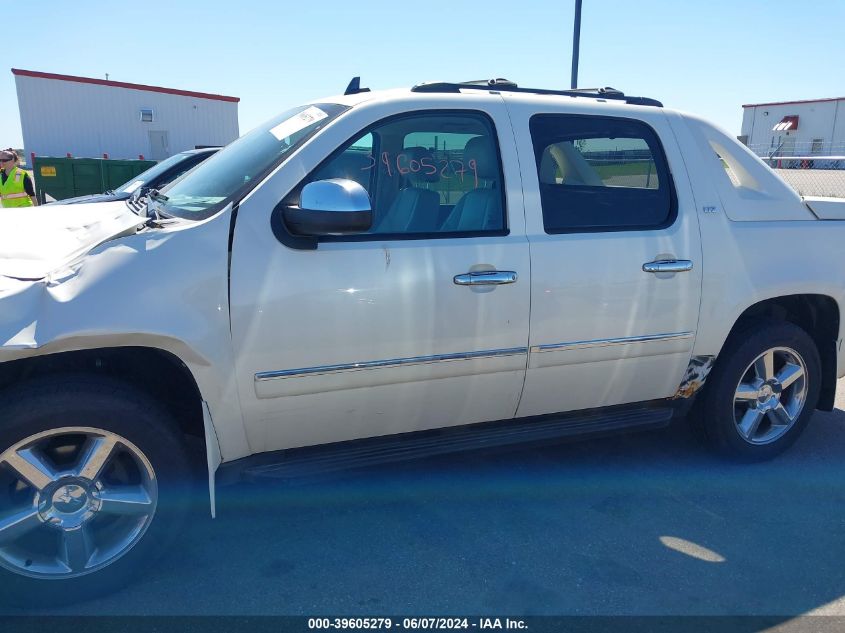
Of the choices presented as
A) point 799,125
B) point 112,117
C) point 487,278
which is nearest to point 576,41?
point 487,278

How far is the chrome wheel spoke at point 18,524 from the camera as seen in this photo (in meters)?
2.47

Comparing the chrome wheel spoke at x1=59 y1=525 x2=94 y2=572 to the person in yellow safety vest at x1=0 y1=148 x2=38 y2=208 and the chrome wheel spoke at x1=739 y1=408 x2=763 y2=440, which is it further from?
the person in yellow safety vest at x1=0 y1=148 x2=38 y2=208

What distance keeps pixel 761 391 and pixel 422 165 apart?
2362mm

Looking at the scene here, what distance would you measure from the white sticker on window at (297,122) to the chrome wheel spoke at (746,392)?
271 cm

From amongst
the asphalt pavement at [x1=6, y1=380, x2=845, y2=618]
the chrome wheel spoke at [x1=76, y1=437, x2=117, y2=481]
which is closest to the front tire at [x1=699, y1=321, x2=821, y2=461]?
the asphalt pavement at [x1=6, y1=380, x2=845, y2=618]

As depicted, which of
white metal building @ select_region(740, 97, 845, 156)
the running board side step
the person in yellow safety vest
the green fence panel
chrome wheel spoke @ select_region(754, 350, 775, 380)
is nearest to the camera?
the running board side step

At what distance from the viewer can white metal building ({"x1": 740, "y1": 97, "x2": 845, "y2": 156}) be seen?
3850 centimetres

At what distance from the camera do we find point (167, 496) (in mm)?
2643

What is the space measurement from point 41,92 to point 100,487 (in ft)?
77.8

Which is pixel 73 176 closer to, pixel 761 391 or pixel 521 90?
pixel 521 90

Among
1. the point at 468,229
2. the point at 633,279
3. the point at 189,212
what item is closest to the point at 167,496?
the point at 189,212

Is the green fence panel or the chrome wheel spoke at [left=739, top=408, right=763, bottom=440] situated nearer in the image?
the chrome wheel spoke at [left=739, top=408, right=763, bottom=440]

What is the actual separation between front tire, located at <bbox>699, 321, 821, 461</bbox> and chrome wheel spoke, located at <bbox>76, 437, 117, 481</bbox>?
3.04m

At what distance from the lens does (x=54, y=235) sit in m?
2.88
